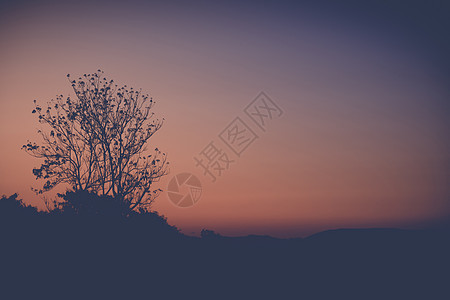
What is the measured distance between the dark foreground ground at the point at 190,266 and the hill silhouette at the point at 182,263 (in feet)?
0.18

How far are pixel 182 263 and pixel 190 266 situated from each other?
0.59 m

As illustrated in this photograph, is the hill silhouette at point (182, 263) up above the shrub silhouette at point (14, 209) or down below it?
below

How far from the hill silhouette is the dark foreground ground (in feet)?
0.18

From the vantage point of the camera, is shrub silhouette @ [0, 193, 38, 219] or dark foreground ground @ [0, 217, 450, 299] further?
shrub silhouette @ [0, 193, 38, 219]

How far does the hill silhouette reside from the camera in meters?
21.9

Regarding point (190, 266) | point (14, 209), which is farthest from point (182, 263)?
point (14, 209)

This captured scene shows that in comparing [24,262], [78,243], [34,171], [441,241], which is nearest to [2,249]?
[24,262]

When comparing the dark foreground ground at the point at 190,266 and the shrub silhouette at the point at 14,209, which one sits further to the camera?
the shrub silhouette at the point at 14,209

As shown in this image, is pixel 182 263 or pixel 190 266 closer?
pixel 190 266

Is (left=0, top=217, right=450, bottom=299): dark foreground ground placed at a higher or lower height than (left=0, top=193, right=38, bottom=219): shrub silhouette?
lower

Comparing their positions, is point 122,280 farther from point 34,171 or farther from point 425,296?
point 425,296

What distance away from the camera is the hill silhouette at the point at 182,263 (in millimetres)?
21938

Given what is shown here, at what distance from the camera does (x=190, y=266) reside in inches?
1013

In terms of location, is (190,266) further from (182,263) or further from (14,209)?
(14,209)
